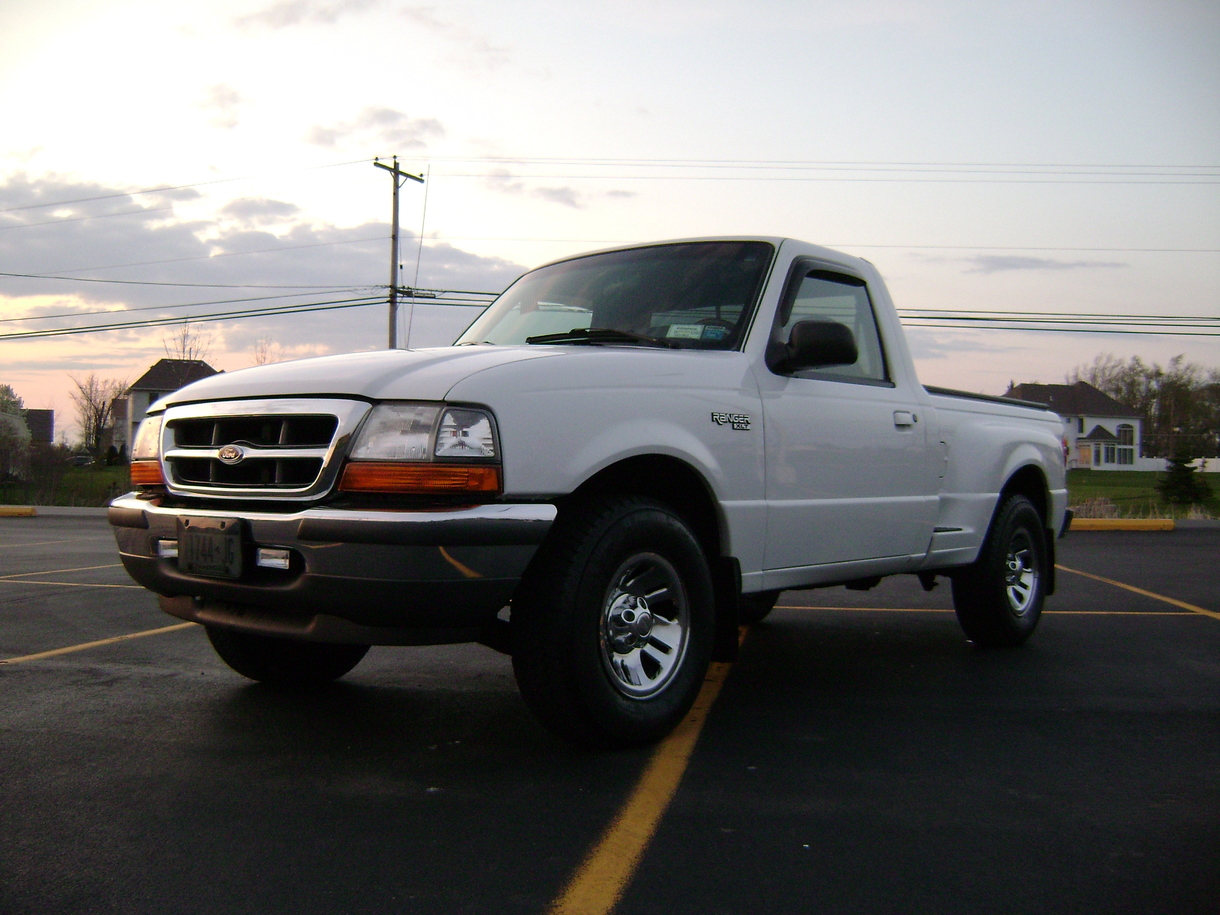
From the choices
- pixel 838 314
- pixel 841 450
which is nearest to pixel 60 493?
pixel 838 314

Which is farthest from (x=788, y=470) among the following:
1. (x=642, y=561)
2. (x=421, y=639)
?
(x=421, y=639)

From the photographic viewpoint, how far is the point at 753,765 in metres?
3.60

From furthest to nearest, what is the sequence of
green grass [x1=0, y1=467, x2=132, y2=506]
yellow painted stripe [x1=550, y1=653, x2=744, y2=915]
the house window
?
the house window
green grass [x1=0, y1=467, x2=132, y2=506]
yellow painted stripe [x1=550, y1=653, x2=744, y2=915]

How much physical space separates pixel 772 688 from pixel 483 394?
7.97ft

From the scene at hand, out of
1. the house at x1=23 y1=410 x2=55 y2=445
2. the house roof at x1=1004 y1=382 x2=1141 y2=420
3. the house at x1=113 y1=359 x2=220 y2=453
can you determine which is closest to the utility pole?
the house at x1=113 y1=359 x2=220 y2=453

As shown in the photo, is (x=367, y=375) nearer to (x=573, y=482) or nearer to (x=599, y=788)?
(x=573, y=482)

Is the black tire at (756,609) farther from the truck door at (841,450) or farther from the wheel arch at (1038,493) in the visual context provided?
the wheel arch at (1038,493)

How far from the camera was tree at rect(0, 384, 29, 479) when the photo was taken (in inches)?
1949

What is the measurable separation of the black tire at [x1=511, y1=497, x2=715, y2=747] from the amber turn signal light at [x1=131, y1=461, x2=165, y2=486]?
1549 mm

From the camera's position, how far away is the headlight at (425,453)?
3139 mm

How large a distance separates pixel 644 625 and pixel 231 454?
1.57 metres

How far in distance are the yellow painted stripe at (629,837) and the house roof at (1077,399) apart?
293ft

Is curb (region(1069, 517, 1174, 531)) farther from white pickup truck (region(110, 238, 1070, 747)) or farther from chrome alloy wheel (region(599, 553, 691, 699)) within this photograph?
chrome alloy wheel (region(599, 553, 691, 699))

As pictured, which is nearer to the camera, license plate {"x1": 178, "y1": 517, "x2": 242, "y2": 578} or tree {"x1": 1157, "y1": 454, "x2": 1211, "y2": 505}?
license plate {"x1": 178, "y1": 517, "x2": 242, "y2": 578}
